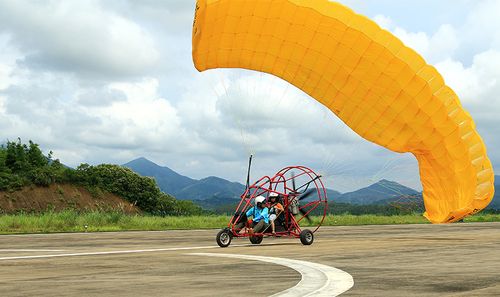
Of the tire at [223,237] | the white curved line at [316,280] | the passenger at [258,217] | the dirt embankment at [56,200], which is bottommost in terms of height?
the white curved line at [316,280]

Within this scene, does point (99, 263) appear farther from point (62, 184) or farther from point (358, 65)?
point (62, 184)

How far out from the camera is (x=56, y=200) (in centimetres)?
6856

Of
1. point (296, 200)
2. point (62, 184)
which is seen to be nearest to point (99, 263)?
point (296, 200)

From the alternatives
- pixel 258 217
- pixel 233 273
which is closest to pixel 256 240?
pixel 258 217

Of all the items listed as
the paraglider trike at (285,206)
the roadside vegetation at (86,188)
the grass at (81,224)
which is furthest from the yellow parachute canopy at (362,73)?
the roadside vegetation at (86,188)

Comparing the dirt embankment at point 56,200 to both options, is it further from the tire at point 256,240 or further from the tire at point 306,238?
the tire at point 306,238

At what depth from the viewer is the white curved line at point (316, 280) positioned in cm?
812

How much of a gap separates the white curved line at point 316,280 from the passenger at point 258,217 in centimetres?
542

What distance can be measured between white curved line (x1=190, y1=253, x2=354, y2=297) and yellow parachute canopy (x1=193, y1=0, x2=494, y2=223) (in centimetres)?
663

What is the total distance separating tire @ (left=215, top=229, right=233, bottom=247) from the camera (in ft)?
59.4

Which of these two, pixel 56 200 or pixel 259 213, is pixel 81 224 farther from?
pixel 56 200

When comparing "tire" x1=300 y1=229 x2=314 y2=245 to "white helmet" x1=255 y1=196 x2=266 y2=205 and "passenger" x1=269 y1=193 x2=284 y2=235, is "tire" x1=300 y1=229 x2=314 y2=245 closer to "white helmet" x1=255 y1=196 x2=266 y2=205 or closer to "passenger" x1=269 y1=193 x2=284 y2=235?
"passenger" x1=269 y1=193 x2=284 y2=235

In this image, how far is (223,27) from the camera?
694 inches

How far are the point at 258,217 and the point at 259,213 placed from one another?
0.40 feet
